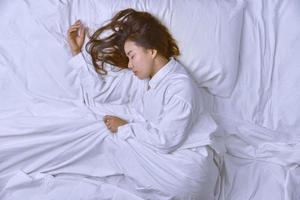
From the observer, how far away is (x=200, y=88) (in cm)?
144

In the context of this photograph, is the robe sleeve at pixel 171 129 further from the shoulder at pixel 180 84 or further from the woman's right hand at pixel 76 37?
the woman's right hand at pixel 76 37

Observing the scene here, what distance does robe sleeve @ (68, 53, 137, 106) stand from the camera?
1.42 metres

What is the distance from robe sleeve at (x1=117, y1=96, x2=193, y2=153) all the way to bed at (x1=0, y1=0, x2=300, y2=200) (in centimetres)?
14

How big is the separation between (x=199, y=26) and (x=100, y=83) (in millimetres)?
385

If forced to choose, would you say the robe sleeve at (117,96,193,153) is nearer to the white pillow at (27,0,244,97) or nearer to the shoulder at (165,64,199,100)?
the shoulder at (165,64,199,100)

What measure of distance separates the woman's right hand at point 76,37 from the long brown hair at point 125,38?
3 centimetres

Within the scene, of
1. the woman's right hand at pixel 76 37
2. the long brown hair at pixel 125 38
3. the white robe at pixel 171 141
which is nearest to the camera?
the white robe at pixel 171 141

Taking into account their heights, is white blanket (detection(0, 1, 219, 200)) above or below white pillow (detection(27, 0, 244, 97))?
below

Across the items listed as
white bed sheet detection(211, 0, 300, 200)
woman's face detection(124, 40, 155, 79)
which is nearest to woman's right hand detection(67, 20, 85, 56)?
woman's face detection(124, 40, 155, 79)

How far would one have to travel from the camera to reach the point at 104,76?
4.75 ft

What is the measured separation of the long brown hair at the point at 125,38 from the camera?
1.35 meters

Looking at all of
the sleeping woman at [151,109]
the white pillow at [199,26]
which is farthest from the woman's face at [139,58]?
the white pillow at [199,26]

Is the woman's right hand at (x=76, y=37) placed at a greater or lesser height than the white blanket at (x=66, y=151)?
greater

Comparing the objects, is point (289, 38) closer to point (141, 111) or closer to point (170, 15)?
point (170, 15)
